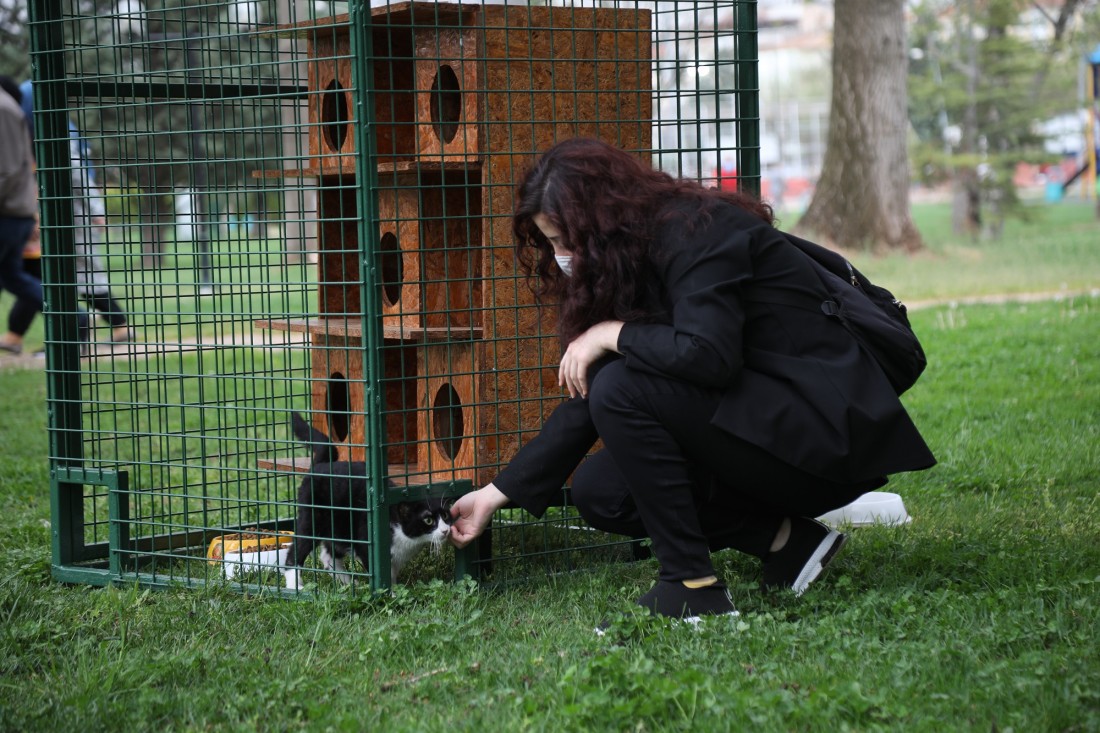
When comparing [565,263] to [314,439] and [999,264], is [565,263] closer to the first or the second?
Answer: [314,439]

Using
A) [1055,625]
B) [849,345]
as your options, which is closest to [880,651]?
[1055,625]

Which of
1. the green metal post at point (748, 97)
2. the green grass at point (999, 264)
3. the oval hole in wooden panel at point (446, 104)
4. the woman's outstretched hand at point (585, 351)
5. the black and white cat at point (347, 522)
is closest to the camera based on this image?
the woman's outstretched hand at point (585, 351)

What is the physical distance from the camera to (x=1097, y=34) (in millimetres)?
28828

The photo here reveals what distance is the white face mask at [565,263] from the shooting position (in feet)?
10.7

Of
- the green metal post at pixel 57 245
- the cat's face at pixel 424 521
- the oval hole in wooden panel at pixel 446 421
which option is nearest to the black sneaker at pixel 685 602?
the cat's face at pixel 424 521

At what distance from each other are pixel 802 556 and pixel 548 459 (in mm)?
782

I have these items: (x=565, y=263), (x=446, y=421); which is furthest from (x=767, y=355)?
(x=446, y=421)

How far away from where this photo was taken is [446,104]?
3.89 m

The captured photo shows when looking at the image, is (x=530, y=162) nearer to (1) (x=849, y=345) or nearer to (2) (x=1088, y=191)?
(1) (x=849, y=345)

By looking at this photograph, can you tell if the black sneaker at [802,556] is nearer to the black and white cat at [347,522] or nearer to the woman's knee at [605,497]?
the woman's knee at [605,497]

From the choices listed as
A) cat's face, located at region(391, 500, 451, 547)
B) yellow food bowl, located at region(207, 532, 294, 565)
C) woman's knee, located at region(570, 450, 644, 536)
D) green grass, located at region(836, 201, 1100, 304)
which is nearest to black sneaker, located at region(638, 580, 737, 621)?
woman's knee, located at region(570, 450, 644, 536)

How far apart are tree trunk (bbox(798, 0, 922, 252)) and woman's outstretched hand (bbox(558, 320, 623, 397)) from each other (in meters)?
12.9

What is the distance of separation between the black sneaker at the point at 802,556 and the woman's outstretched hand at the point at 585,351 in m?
0.75

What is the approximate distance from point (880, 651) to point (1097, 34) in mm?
29886
